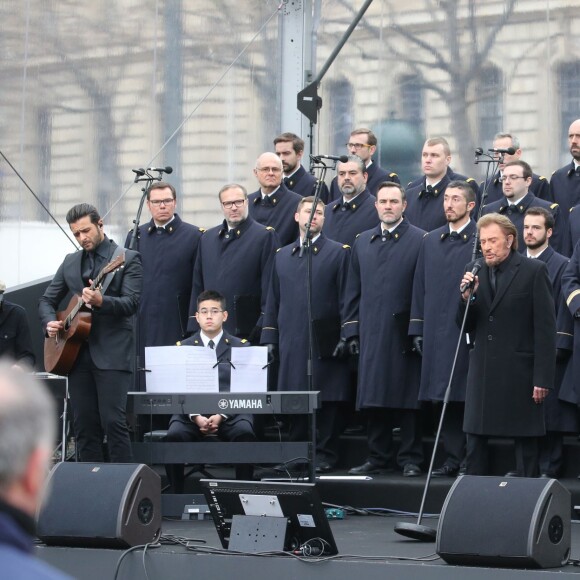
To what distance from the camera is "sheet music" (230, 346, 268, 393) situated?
6754mm

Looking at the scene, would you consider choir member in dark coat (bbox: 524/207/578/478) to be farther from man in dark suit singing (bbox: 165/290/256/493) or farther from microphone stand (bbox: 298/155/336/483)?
man in dark suit singing (bbox: 165/290/256/493)

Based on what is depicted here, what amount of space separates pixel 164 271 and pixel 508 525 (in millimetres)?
3934

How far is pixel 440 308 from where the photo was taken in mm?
7156

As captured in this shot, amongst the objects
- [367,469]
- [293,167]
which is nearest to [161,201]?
[293,167]

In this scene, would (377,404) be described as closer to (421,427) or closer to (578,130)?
(421,427)

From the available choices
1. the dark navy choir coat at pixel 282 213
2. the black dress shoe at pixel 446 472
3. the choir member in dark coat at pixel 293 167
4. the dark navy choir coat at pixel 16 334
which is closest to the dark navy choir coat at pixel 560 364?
the black dress shoe at pixel 446 472

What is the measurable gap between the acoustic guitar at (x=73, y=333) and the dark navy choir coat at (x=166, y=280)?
145 cm

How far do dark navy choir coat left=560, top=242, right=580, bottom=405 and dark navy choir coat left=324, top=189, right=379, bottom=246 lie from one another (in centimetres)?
164

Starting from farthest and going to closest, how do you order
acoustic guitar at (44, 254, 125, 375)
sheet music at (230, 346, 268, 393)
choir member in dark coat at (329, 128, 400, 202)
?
choir member in dark coat at (329, 128, 400, 202)
sheet music at (230, 346, 268, 393)
acoustic guitar at (44, 254, 125, 375)

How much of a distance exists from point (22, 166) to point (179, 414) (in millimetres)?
4955

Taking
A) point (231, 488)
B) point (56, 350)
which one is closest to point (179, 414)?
point (56, 350)

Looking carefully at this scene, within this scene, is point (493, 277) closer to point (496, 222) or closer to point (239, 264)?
point (496, 222)

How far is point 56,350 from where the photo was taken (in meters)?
6.71

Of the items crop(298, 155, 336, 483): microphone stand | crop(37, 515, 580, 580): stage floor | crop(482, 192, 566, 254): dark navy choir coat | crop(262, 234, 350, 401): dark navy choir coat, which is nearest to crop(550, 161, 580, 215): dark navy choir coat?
crop(482, 192, 566, 254): dark navy choir coat
